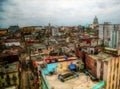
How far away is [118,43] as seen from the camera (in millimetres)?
42406

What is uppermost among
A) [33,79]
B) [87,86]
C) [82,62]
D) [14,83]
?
[82,62]

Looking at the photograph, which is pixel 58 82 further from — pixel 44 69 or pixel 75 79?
pixel 44 69

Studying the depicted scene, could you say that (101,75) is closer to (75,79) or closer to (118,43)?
(75,79)

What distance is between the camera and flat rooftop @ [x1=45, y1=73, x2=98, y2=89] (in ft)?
42.9

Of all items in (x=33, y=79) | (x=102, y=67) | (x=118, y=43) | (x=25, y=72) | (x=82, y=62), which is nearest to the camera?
(x=102, y=67)

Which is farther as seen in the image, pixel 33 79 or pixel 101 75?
pixel 33 79

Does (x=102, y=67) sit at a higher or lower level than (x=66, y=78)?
higher

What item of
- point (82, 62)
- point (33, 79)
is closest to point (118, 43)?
point (82, 62)

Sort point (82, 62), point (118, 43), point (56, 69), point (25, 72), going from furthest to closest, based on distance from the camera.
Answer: point (118, 43) → point (25, 72) → point (82, 62) → point (56, 69)

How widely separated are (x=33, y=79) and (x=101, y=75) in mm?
14446

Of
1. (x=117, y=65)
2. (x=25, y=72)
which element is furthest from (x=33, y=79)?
(x=117, y=65)

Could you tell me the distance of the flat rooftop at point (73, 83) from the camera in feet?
42.9

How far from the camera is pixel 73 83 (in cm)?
1371

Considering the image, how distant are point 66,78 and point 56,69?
283 cm
